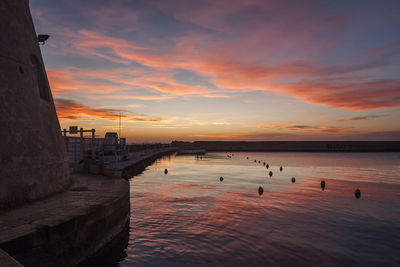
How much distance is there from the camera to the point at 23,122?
26.8ft

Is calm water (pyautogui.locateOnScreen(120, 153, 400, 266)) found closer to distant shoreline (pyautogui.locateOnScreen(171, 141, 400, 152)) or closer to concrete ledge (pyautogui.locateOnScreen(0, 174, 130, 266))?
concrete ledge (pyautogui.locateOnScreen(0, 174, 130, 266))

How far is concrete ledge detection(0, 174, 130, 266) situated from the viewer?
5.45 m

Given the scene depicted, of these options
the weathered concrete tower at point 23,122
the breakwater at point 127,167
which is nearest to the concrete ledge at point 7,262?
the weathered concrete tower at point 23,122

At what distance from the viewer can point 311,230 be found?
11.8 m

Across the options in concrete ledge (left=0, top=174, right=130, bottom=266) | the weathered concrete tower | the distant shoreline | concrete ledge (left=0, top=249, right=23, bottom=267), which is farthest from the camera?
the distant shoreline

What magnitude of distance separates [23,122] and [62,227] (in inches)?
152

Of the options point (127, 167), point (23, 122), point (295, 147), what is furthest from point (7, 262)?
point (295, 147)

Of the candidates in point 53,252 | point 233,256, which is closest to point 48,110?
point 53,252

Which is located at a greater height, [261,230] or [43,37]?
[43,37]

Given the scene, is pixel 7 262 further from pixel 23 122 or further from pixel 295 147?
pixel 295 147

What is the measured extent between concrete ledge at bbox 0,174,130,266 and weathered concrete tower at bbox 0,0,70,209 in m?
0.61

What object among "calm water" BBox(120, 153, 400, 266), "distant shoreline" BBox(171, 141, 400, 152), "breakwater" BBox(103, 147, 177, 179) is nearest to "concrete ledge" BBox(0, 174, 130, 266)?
"calm water" BBox(120, 153, 400, 266)

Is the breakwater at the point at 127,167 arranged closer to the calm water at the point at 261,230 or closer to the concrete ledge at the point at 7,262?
the calm water at the point at 261,230

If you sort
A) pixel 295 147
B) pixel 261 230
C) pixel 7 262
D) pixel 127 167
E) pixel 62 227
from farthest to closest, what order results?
pixel 295 147
pixel 127 167
pixel 261 230
pixel 62 227
pixel 7 262
